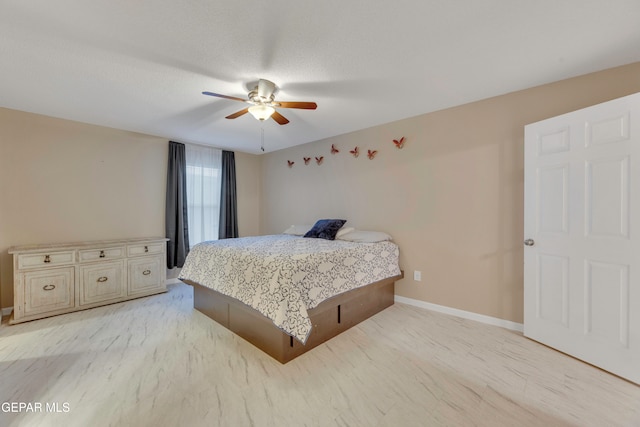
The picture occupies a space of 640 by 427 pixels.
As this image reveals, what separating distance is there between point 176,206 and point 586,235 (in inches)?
199

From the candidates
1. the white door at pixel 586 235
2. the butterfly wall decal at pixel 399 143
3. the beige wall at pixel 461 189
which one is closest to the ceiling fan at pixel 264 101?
the butterfly wall decal at pixel 399 143

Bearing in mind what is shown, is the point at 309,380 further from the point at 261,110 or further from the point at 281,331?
the point at 261,110

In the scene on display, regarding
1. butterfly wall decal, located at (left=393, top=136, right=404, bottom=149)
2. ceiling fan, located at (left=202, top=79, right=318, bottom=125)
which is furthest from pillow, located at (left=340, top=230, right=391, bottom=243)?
ceiling fan, located at (left=202, top=79, right=318, bottom=125)

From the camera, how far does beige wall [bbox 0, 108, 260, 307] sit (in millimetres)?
3023

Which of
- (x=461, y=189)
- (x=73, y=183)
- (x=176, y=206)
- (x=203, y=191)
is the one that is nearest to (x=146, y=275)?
(x=176, y=206)

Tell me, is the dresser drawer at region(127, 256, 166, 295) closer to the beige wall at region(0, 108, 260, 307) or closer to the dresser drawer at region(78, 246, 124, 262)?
the dresser drawer at region(78, 246, 124, 262)

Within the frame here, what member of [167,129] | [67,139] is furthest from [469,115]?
[67,139]

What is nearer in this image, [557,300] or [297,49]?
[297,49]

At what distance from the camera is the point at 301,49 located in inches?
74.4

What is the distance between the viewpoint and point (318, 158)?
4402mm

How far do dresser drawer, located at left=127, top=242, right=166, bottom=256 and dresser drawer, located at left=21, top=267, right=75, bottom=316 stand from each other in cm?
61

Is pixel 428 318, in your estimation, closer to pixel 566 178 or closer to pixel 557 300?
pixel 557 300

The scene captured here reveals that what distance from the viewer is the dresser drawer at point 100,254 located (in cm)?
316

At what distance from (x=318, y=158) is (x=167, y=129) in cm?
231
